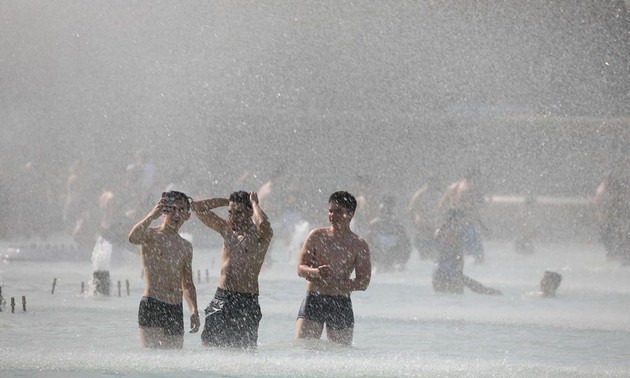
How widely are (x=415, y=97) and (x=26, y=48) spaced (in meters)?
9.06

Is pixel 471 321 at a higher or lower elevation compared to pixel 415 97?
lower

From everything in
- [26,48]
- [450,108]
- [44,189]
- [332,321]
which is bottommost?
[332,321]

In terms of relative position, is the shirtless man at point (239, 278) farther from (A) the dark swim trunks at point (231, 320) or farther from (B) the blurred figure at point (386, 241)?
(B) the blurred figure at point (386, 241)

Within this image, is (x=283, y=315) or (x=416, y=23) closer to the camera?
(x=283, y=315)

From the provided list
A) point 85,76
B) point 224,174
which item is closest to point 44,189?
point 224,174

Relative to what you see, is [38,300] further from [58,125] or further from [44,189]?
[58,125]

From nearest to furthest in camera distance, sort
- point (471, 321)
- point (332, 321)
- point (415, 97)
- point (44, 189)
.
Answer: point (332, 321), point (471, 321), point (44, 189), point (415, 97)

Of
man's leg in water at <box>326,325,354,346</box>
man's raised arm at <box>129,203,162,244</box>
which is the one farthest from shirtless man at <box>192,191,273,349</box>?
man's leg in water at <box>326,325,354,346</box>

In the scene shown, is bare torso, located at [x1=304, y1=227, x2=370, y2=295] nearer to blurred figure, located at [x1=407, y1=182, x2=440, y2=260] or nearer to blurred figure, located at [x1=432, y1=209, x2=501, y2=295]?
blurred figure, located at [x1=432, y1=209, x2=501, y2=295]

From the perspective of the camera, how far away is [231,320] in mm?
7055

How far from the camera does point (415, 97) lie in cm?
2770

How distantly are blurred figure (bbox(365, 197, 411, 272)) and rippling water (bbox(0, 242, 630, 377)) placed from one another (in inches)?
10.3

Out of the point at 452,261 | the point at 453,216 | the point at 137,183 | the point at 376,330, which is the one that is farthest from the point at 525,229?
the point at 376,330

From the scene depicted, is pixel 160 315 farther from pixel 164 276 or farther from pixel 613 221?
pixel 613 221
